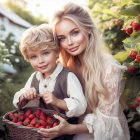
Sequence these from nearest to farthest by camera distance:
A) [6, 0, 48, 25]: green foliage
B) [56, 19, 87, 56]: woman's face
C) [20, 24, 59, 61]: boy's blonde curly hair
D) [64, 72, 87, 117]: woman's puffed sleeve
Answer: [64, 72, 87, 117]: woman's puffed sleeve
[20, 24, 59, 61]: boy's blonde curly hair
[56, 19, 87, 56]: woman's face
[6, 0, 48, 25]: green foliage

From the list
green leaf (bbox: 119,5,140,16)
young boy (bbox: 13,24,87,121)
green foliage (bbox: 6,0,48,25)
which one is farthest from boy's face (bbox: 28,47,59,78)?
green foliage (bbox: 6,0,48,25)

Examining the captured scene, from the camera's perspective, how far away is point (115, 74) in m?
2.23

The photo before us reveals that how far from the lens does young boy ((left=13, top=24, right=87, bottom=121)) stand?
1.93 m

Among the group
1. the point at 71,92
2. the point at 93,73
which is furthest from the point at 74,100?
the point at 93,73

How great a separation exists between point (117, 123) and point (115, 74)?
1.48 ft

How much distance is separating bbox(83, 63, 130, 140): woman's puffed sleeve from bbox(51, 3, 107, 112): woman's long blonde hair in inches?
2.2

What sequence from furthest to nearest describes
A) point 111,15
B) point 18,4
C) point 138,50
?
1. point 18,4
2. point 111,15
3. point 138,50

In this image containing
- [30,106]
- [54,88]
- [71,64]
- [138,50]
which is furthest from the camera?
[71,64]

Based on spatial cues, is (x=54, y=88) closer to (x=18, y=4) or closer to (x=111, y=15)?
(x=111, y=15)

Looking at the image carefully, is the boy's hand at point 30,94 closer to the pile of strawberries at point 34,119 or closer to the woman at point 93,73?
the pile of strawberries at point 34,119

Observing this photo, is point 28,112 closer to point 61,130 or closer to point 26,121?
point 26,121

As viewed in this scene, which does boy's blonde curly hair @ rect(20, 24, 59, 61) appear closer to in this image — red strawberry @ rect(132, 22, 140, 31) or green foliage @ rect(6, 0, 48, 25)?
red strawberry @ rect(132, 22, 140, 31)

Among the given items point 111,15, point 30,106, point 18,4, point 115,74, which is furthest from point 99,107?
point 18,4

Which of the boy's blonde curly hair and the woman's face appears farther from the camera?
the woman's face
